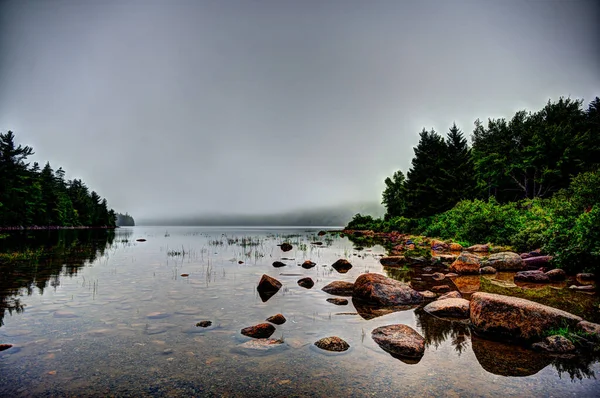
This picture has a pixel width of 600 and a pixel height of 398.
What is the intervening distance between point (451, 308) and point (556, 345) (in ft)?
8.21

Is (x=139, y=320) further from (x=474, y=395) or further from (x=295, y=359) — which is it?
(x=474, y=395)

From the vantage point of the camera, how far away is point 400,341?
5703mm

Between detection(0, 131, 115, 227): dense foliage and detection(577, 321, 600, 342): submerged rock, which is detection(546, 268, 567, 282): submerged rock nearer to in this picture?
detection(577, 321, 600, 342): submerged rock

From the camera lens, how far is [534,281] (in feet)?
38.6

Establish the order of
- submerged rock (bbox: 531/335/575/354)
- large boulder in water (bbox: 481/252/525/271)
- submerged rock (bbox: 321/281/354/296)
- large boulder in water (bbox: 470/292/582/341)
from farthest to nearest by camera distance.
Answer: large boulder in water (bbox: 481/252/525/271)
submerged rock (bbox: 321/281/354/296)
large boulder in water (bbox: 470/292/582/341)
submerged rock (bbox: 531/335/575/354)

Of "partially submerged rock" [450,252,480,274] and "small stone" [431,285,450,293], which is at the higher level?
"partially submerged rock" [450,252,480,274]

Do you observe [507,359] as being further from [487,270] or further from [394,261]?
[394,261]

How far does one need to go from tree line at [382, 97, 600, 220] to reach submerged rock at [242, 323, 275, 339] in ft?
147

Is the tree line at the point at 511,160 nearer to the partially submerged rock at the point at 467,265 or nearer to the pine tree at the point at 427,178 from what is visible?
the pine tree at the point at 427,178

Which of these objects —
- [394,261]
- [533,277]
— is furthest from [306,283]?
[533,277]

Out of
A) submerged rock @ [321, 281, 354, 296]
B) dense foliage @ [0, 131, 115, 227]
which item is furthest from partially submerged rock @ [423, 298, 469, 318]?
dense foliage @ [0, 131, 115, 227]

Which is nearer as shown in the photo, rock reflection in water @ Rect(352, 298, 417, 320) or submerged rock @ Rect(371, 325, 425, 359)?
submerged rock @ Rect(371, 325, 425, 359)

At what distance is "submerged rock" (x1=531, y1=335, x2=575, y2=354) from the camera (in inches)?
208

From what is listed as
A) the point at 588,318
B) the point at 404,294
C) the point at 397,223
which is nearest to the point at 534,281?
the point at 588,318
